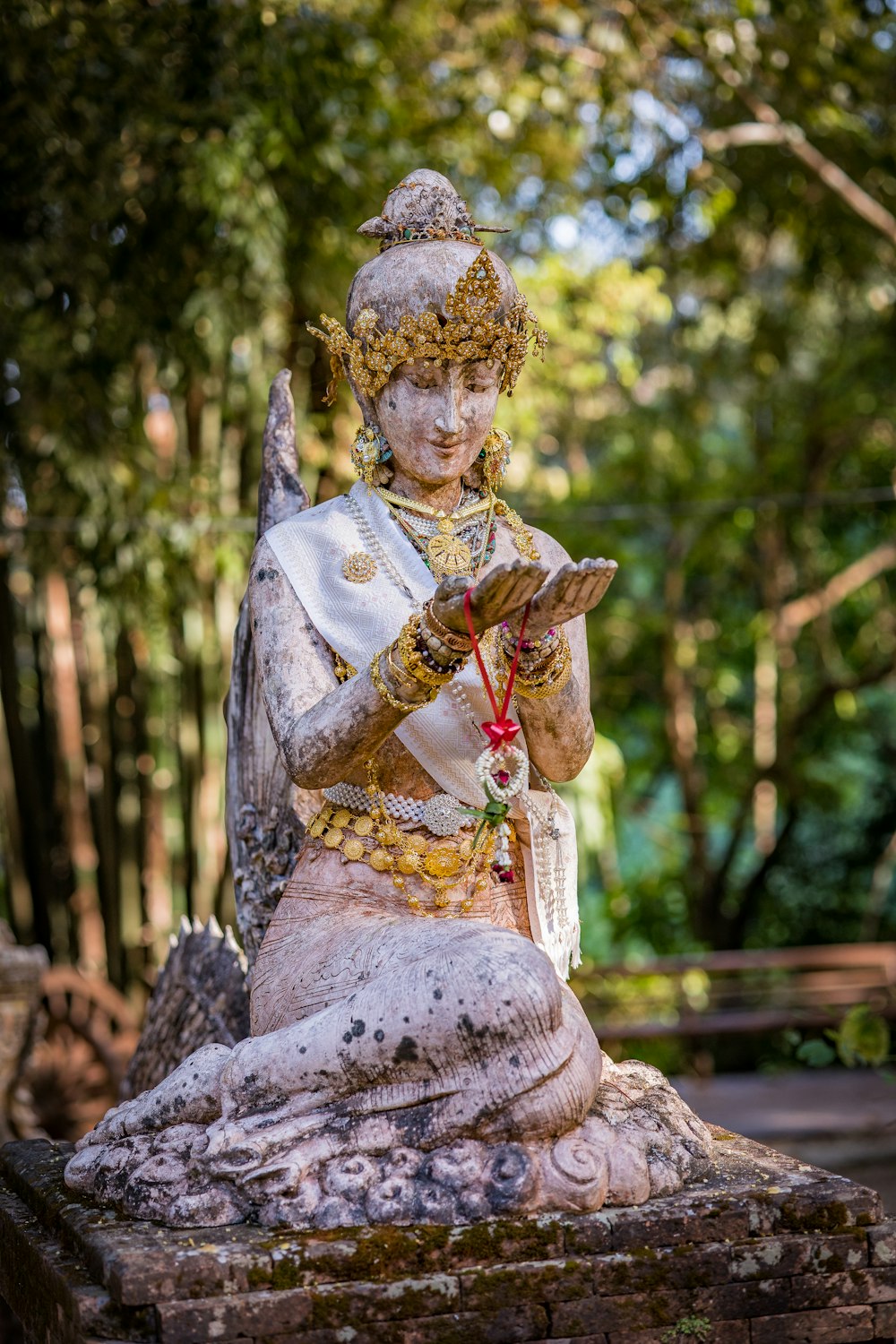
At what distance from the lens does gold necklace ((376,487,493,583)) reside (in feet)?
11.1

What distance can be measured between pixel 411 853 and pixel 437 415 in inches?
35.7

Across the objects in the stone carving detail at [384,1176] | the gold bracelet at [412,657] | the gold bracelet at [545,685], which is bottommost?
the stone carving detail at [384,1176]

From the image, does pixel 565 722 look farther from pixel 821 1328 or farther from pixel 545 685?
pixel 821 1328

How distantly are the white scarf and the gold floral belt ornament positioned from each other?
0.36 ft

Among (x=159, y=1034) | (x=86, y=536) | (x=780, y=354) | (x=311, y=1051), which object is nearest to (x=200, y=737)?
(x=86, y=536)

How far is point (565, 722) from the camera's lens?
332 centimetres

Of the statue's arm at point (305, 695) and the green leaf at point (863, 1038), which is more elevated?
the statue's arm at point (305, 695)

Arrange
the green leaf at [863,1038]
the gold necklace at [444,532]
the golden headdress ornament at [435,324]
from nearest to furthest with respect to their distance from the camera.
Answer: the golden headdress ornament at [435,324], the gold necklace at [444,532], the green leaf at [863,1038]

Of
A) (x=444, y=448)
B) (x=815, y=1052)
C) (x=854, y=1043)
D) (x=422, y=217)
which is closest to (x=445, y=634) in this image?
(x=444, y=448)

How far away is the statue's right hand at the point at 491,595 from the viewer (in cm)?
273

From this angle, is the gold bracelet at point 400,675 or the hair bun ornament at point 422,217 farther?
the hair bun ornament at point 422,217

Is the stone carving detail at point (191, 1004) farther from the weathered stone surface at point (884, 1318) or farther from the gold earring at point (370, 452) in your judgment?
the weathered stone surface at point (884, 1318)

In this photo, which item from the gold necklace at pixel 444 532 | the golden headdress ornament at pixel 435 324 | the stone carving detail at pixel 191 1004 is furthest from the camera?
the stone carving detail at pixel 191 1004

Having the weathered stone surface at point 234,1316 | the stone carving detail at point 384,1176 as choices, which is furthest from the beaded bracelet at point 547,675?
the weathered stone surface at point 234,1316
